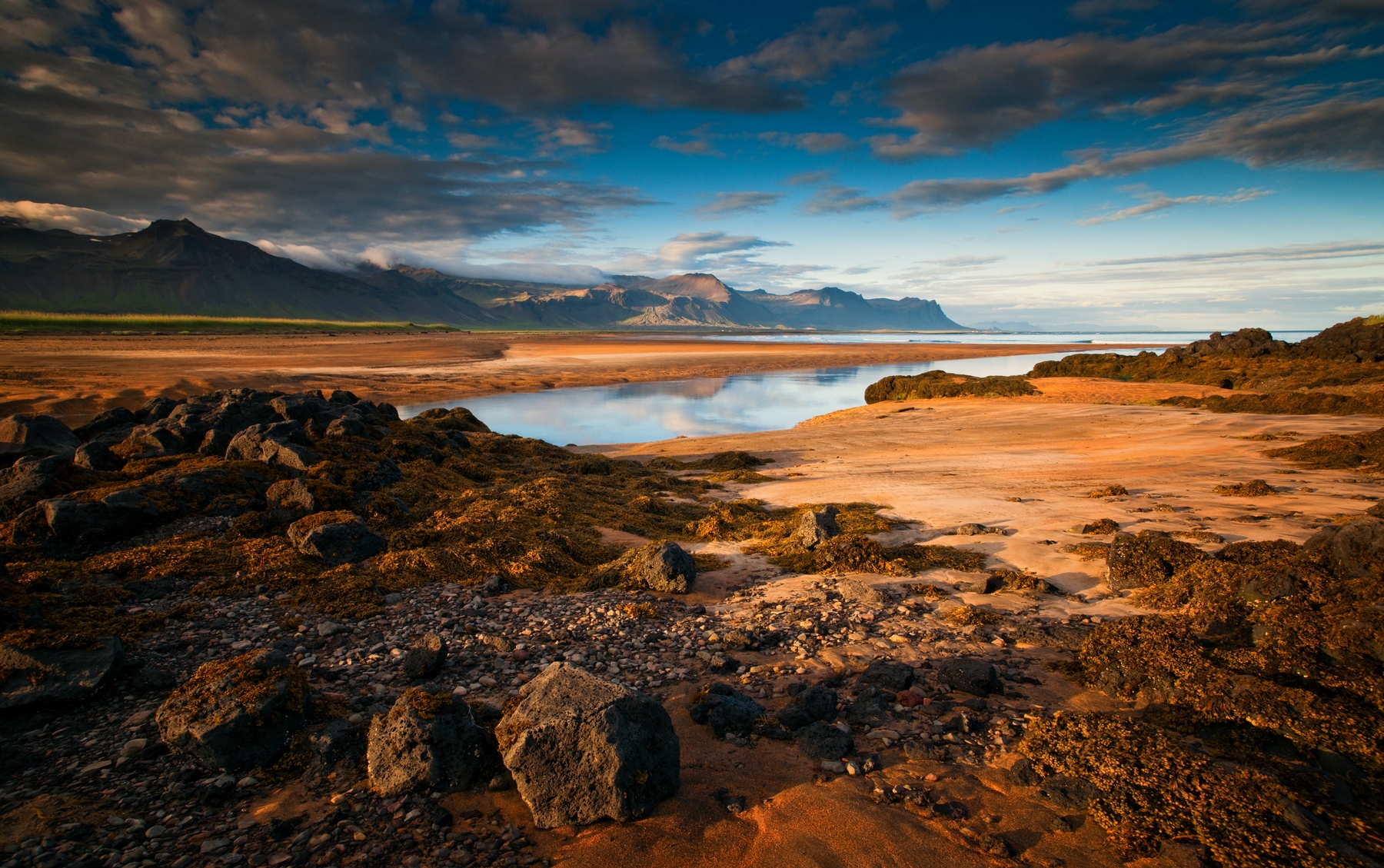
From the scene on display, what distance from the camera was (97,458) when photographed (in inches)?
419

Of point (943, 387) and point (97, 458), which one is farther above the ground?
point (943, 387)

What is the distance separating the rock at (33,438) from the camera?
10867 mm

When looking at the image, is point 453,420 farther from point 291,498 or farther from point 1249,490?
point 1249,490

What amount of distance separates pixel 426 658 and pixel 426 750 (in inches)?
66.5

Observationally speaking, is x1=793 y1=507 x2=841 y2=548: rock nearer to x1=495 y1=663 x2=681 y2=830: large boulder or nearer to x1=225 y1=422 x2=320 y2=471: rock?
x1=495 y1=663 x2=681 y2=830: large boulder

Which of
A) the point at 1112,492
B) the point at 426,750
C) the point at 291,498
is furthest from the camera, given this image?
the point at 1112,492

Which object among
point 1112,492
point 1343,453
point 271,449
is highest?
point 1343,453

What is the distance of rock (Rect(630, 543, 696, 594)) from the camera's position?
796cm

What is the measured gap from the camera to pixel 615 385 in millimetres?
45562

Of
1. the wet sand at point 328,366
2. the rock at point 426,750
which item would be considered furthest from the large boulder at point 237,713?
the wet sand at point 328,366

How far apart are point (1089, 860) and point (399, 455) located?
13.6 meters

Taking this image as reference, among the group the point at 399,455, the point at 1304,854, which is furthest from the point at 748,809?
the point at 399,455

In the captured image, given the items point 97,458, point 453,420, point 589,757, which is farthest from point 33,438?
point 589,757

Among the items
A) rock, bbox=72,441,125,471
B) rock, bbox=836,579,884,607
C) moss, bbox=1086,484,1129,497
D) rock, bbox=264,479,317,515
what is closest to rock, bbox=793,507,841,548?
rock, bbox=836,579,884,607
